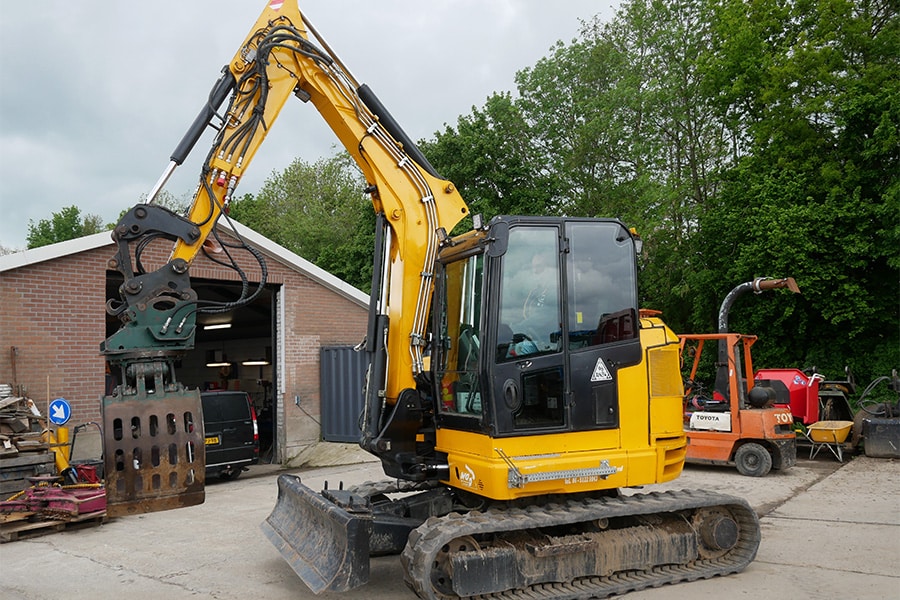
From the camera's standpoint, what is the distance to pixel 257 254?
5.57 meters

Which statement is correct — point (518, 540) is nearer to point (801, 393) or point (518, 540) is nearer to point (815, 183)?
point (801, 393)

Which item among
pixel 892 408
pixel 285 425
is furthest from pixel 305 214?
pixel 892 408

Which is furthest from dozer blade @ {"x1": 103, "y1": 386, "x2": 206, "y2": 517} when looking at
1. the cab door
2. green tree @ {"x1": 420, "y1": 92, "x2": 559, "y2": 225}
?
green tree @ {"x1": 420, "y1": 92, "x2": 559, "y2": 225}

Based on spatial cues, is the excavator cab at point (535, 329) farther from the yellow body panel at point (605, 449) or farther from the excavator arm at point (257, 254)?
the excavator arm at point (257, 254)

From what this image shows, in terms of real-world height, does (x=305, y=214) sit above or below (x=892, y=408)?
above

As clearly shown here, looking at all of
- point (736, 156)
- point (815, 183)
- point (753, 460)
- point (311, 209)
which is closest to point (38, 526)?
point (753, 460)

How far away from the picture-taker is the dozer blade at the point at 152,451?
4.69 m

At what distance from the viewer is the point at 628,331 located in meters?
5.98

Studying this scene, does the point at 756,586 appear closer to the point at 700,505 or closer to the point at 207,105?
the point at 700,505

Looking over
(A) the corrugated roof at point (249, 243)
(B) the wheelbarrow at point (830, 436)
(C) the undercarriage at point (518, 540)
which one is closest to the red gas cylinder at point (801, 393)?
(B) the wheelbarrow at point (830, 436)

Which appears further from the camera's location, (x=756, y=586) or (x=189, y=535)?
(x=189, y=535)

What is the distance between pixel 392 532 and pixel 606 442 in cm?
187

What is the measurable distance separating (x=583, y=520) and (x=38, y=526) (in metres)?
6.44

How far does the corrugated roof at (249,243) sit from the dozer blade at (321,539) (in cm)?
290
